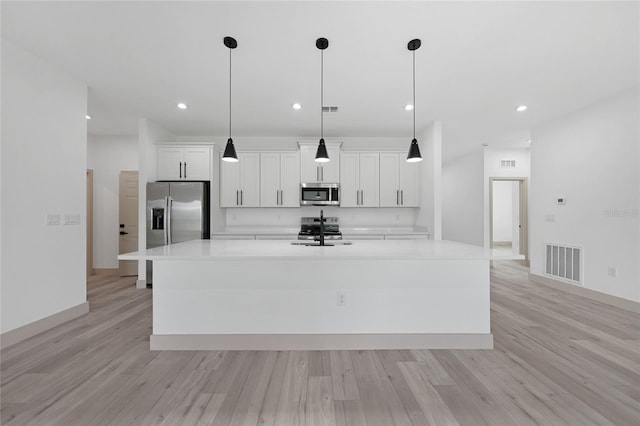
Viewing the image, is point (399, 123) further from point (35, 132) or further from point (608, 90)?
point (35, 132)

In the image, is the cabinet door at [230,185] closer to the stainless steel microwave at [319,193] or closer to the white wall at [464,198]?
the stainless steel microwave at [319,193]

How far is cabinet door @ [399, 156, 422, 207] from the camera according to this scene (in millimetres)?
5316

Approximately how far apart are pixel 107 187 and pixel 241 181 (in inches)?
102

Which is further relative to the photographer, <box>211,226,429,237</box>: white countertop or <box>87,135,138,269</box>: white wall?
<box>87,135,138,269</box>: white wall

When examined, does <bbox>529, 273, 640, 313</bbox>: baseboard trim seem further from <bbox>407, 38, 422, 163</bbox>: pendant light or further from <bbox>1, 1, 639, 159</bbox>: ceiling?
<bbox>407, 38, 422, 163</bbox>: pendant light

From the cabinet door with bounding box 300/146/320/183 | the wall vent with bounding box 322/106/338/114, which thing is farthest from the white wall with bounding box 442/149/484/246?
the wall vent with bounding box 322/106/338/114

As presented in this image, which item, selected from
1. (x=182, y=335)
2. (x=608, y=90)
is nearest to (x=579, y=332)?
(x=608, y=90)

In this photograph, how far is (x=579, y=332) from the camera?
2.91 meters

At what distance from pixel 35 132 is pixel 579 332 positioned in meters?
5.79

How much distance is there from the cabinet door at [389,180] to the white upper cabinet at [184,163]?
307cm

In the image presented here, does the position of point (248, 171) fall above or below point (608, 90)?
below

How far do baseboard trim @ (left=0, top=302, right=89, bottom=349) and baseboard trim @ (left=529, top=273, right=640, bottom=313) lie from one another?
6573 mm

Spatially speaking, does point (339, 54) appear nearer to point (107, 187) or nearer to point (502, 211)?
point (107, 187)

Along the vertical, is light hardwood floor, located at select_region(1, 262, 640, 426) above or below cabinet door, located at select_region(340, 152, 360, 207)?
below
